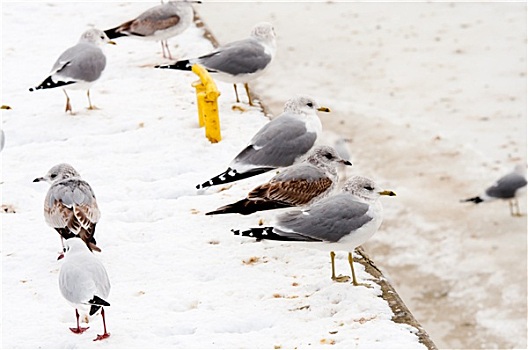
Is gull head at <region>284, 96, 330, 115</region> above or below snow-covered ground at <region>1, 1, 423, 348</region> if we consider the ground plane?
above

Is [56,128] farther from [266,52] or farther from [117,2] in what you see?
[117,2]

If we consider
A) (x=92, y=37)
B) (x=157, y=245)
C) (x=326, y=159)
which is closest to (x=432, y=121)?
(x=92, y=37)

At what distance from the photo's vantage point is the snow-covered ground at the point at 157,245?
4691mm

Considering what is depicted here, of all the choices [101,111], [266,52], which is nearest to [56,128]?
[101,111]

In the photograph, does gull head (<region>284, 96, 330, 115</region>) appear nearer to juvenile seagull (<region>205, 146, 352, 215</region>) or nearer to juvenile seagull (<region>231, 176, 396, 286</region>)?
juvenile seagull (<region>205, 146, 352, 215</region>)

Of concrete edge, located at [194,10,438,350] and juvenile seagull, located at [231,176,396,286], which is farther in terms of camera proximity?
juvenile seagull, located at [231,176,396,286]

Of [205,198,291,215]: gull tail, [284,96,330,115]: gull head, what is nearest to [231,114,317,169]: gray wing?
[284,96,330,115]: gull head

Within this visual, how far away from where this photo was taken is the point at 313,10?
1599 centimetres

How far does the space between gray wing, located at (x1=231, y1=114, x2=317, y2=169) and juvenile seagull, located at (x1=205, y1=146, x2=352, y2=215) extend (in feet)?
1.53

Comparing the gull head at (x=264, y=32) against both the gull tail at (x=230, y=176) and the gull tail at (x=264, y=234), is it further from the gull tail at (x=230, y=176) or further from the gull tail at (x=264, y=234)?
the gull tail at (x=264, y=234)

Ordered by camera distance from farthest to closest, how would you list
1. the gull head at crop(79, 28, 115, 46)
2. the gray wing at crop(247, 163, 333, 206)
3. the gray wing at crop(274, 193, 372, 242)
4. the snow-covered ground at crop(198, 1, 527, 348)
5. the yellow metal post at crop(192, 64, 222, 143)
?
the gull head at crop(79, 28, 115, 46), the snow-covered ground at crop(198, 1, 527, 348), the yellow metal post at crop(192, 64, 222, 143), the gray wing at crop(247, 163, 333, 206), the gray wing at crop(274, 193, 372, 242)

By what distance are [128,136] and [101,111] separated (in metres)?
0.70

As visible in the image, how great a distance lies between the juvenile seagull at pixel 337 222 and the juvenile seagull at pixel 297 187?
44cm

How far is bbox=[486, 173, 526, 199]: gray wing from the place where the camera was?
30.3 feet
